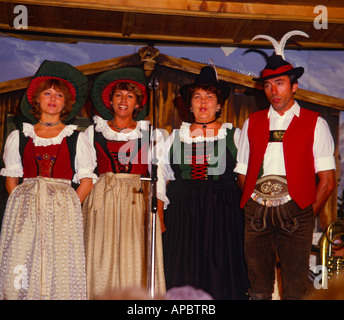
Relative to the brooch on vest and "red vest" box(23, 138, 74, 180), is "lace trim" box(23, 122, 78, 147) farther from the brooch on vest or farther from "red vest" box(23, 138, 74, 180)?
the brooch on vest

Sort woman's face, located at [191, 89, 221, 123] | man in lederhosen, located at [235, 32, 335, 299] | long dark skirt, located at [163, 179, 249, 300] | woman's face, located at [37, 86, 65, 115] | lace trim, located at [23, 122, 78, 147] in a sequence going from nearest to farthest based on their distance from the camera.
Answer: man in lederhosen, located at [235, 32, 335, 299] → long dark skirt, located at [163, 179, 249, 300] → lace trim, located at [23, 122, 78, 147] → woman's face, located at [37, 86, 65, 115] → woman's face, located at [191, 89, 221, 123]

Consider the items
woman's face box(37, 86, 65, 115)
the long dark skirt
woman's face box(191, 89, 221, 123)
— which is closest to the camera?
the long dark skirt

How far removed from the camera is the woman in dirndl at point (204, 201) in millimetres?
4348

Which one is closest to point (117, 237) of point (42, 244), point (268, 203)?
point (42, 244)

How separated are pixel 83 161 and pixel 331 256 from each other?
214 centimetres

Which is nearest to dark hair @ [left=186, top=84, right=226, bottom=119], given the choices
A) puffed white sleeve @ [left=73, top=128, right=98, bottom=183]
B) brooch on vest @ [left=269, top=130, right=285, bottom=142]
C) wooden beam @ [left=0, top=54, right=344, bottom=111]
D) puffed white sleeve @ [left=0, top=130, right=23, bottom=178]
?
wooden beam @ [left=0, top=54, right=344, bottom=111]

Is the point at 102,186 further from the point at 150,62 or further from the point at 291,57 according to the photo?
the point at 291,57

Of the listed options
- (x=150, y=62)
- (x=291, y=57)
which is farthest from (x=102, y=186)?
(x=291, y=57)

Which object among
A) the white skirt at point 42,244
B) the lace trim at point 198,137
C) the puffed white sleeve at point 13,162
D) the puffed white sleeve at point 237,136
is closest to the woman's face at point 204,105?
the lace trim at point 198,137

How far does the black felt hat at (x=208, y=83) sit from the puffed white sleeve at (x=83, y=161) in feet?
3.24

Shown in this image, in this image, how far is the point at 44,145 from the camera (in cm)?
442

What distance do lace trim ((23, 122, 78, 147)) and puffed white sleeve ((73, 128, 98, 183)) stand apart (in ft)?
0.33

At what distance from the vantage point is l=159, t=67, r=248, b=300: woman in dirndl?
4.35 m

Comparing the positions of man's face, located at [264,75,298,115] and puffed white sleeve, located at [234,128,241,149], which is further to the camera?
puffed white sleeve, located at [234,128,241,149]
